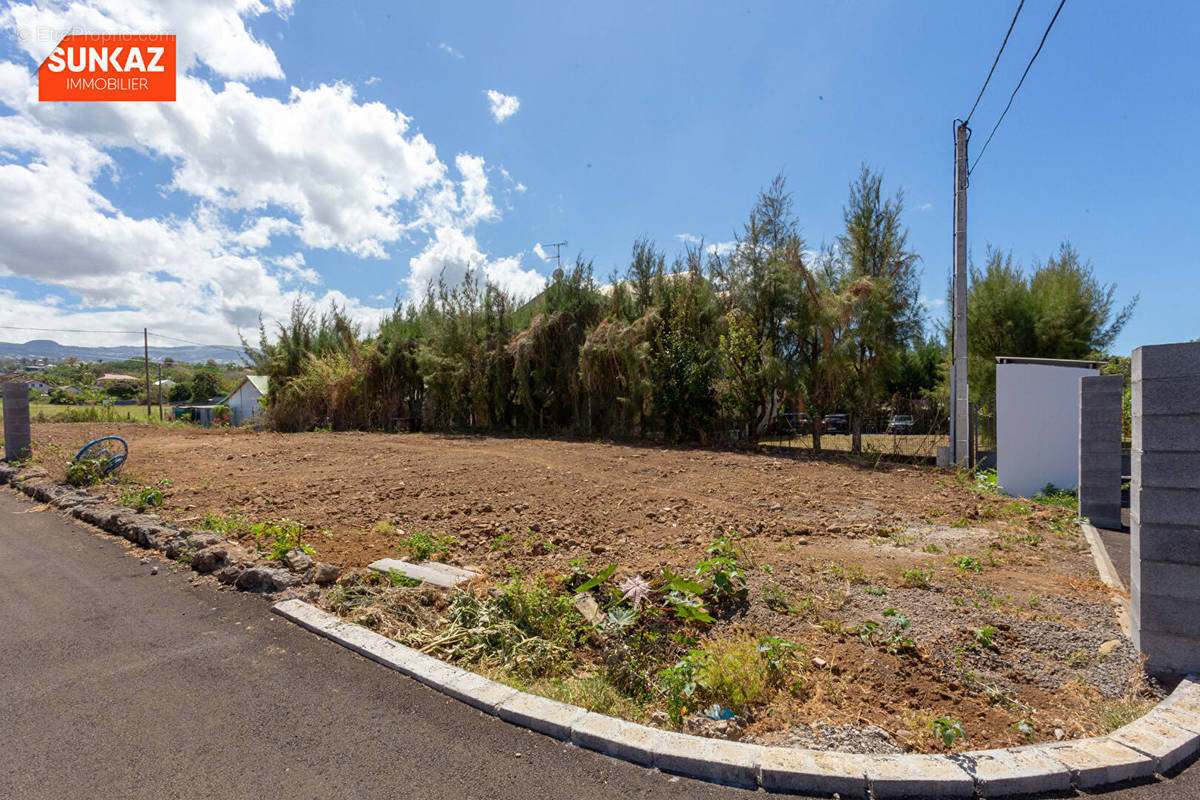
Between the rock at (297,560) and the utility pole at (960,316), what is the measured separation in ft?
30.5

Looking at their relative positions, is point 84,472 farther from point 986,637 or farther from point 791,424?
point 791,424

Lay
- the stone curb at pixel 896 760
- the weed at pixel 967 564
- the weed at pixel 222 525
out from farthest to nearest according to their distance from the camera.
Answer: the weed at pixel 222 525 < the weed at pixel 967 564 < the stone curb at pixel 896 760

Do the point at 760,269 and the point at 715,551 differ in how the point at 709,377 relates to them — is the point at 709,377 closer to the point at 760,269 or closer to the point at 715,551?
the point at 760,269

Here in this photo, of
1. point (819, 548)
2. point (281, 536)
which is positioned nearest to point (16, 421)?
point (281, 536)

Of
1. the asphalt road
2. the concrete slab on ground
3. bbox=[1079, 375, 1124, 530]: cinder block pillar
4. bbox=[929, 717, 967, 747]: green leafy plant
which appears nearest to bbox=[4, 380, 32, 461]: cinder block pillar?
the asphalt road

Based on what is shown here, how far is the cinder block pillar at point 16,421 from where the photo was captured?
30.8 ft

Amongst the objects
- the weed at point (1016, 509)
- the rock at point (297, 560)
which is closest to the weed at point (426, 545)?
the rock at point (297, 560)

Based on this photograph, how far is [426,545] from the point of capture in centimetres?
490

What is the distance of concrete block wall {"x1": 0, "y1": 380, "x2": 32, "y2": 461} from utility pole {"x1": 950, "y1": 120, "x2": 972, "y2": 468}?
1474 cm

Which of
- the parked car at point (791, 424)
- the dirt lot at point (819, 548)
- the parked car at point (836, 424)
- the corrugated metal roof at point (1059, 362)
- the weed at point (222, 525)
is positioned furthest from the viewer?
the parked car at point (836, 424)

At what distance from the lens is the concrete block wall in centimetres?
937

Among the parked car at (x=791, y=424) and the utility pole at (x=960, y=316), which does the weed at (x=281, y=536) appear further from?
the parked car at (x=791, y=424)

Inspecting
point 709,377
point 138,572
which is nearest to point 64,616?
point 138,572

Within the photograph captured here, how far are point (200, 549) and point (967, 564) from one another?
19.6ft
